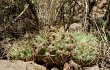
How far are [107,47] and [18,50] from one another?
1.21 meters

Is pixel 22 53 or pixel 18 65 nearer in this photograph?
pixel 18 65

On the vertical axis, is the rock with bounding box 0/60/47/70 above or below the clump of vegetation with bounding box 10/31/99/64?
below

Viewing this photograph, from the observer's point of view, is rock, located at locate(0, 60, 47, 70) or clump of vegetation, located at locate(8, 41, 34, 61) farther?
clump of vegetation, located at locate(8, 41, 34, 61)

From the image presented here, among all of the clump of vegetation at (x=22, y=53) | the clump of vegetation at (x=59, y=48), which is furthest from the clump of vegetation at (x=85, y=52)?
the clump of vegetation at (x=22, y=53)

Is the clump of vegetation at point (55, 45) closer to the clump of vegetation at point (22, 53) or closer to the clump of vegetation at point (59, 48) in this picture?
the clump of vegetation at point (59, 48)

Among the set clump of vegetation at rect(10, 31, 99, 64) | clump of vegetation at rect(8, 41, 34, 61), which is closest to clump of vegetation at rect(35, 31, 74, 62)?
clump of vegetation at rect(10, 31, 99, 64)

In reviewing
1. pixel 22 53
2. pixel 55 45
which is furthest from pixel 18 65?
pixel 55 45

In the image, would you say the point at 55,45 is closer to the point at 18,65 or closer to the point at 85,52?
the point at 85,52

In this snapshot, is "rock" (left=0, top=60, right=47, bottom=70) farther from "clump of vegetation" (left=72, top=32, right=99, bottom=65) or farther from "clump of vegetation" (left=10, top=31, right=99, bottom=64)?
"clump of vegetation" (left=72, top=32, right=99, bottom=65)

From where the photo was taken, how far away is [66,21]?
173 inches

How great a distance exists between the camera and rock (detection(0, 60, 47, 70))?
11.0 feet

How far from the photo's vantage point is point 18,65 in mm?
3426

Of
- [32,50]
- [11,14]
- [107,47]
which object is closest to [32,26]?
[11,14]

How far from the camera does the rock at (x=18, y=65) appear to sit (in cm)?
336
